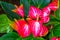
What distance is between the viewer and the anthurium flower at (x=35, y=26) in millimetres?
839

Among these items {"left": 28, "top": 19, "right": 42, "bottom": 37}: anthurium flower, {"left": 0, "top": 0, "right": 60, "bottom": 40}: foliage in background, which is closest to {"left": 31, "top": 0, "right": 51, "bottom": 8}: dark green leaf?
{"left": 0, "top": 0, "right": 60, "bottom": 40}: foliage in background

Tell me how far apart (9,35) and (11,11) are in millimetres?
118

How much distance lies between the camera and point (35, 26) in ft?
2.76

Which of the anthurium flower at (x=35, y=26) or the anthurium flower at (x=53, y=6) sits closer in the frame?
the anthurium flower at (x=35, y=26)

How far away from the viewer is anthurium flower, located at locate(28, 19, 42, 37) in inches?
33.0

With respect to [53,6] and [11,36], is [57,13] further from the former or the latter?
[11,36]

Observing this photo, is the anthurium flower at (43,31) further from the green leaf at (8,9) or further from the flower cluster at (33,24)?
the green leaf at (8,9)

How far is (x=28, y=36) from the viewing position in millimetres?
837

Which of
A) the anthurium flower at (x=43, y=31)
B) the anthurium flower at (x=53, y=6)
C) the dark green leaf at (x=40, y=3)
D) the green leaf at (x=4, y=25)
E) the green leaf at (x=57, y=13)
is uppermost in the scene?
the dark green leaf at (x=40, y=3)

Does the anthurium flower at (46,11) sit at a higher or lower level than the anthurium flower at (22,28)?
higher

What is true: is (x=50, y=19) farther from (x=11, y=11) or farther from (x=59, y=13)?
(x=11, y=11)

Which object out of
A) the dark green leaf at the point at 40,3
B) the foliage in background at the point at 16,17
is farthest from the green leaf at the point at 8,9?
the dark green leaf at the point at 40,3

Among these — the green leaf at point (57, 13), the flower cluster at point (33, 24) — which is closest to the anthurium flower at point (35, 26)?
the flower cluster at point (33, 24)

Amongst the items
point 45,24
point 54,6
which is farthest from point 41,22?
point 54,6
